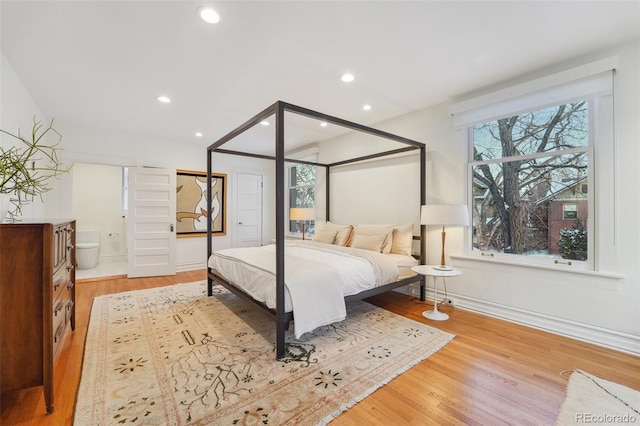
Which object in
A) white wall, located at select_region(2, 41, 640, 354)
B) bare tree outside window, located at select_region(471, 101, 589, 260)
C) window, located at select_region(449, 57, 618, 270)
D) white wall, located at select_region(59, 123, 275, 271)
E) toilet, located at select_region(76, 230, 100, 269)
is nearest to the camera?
white wall, located at select_region(2, 41, 640, 354)

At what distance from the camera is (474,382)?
1.87m

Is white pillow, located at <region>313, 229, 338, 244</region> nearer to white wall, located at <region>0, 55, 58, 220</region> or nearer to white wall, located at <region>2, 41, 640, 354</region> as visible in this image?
white wall, located at <region>2, 41, 640, 354</region>

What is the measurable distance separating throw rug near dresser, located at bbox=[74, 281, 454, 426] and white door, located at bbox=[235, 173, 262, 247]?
10.3 feet

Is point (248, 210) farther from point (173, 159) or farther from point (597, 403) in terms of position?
point (597, 403)

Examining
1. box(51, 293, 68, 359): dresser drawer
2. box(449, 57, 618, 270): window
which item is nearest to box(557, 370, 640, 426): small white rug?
box(449, 57, 618, 270): window

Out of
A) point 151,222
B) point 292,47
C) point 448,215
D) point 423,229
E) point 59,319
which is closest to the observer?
point 59,319

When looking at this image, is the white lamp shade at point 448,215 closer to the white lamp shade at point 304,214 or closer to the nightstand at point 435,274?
the nightstand at point 435,274

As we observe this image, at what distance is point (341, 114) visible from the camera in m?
3.94

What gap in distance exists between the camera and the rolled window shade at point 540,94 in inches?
93.5

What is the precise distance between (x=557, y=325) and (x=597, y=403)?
1.15m

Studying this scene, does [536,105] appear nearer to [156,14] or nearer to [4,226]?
[156,14]

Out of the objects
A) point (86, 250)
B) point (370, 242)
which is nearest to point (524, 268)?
point (370, 242)

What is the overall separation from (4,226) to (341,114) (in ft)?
11.6

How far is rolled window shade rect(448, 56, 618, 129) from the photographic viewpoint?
238 cm
